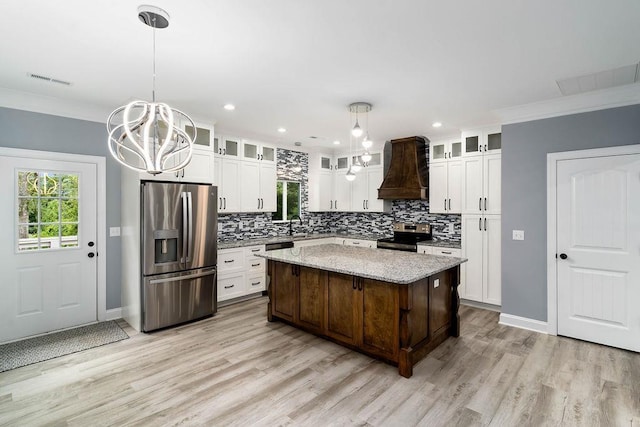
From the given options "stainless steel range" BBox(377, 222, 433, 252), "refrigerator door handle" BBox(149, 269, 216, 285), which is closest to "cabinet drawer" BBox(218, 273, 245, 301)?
"refrigerator door handle" BBox(149, 269, 216, 285)

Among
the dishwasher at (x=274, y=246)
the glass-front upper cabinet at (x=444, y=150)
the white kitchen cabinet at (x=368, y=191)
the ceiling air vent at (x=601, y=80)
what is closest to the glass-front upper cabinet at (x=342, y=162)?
the white kitchen cabinet at (x=368, y=191)

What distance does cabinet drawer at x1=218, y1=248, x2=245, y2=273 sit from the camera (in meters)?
4.71

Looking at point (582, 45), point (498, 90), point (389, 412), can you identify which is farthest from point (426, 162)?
point (389, 412)

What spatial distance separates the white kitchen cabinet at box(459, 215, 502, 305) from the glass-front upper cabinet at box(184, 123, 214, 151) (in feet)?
12.7

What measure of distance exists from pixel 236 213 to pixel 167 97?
2340mm

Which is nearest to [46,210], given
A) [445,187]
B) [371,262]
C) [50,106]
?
[50,106]

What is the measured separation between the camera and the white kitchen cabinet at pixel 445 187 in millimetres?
5070

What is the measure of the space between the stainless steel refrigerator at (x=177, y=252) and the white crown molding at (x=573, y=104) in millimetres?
3865

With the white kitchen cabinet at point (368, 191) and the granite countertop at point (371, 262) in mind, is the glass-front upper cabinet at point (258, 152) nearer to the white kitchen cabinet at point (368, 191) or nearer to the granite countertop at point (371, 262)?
the white kitchen cabinet at point (368, 191)

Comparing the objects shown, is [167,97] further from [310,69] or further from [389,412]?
[389,412]

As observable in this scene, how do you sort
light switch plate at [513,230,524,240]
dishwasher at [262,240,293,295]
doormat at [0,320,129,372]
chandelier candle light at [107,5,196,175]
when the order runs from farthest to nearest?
dishwasher at [262,240,293,295] → light switch plate at [513,230,524,240] → doormat at [0,320,129,372] → chandelier candle light at [107,5,196,175]

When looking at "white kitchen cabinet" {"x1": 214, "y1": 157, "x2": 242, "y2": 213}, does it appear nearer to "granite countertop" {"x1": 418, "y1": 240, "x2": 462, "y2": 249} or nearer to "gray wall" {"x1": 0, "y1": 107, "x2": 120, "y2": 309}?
"gray wall" {"x1": 0, "y1": 107, "x2": 120, "y2": 309}

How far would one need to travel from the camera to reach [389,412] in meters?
2.34

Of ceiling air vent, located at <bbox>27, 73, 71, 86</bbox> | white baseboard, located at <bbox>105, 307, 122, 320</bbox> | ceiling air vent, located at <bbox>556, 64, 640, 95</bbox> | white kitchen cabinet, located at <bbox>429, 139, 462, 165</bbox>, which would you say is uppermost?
ceiling air vent, located at <bbox>27, 73, 71, 86</bbox>
